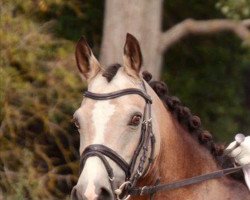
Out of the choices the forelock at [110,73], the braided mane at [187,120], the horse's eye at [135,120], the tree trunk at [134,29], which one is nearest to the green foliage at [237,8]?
the tree trunk at [134,29]

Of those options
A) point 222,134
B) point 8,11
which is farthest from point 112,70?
point 222,134

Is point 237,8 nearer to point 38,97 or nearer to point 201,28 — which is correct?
point 201,28

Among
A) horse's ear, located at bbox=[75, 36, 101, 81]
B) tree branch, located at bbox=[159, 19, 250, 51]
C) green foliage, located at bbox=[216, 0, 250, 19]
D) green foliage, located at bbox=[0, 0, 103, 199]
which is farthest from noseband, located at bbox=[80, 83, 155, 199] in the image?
tree branch, located at bbox=[159, 19, 250, 51]

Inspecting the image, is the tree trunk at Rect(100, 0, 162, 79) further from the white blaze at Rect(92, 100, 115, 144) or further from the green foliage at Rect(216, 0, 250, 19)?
the white blaze at Rect(92, 100, 115, 144)

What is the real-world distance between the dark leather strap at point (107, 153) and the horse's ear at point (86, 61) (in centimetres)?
60

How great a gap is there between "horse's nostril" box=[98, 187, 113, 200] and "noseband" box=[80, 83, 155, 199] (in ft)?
0.17

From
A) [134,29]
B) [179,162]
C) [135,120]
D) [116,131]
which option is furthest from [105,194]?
[134,29]

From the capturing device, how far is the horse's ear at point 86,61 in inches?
211

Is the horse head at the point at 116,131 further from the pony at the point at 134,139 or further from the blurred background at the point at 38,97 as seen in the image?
the blurred background at the point at 38,97

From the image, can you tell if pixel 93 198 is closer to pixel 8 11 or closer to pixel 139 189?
pixel 139 189

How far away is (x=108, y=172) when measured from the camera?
4871mm

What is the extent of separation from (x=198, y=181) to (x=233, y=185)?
289 mm

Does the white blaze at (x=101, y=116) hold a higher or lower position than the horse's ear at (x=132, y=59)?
lower

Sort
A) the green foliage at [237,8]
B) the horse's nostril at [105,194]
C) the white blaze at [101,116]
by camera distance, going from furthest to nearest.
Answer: the green foliage at [237,8] → the white blaze at [101,116] → the horse's nostril at [105,194]
